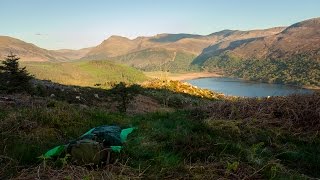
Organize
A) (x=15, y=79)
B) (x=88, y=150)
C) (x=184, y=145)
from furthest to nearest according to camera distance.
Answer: (x=15, y=79), (x=184, y=145), (x=88, y=150)

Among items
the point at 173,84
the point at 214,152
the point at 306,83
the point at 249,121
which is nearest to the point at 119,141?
the point at 214,152

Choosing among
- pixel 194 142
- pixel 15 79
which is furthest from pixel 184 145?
pixel 15 79

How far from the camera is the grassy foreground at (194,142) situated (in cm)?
668

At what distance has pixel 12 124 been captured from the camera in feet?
31.4

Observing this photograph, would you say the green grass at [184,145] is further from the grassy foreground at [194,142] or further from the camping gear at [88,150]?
the camping gear at [88,150]

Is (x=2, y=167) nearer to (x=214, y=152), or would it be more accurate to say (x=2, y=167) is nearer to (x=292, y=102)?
(x=214, y=152)

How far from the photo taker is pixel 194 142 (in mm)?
8398

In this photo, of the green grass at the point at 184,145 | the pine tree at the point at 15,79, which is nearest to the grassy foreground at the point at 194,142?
the green grass at the point at 184,145

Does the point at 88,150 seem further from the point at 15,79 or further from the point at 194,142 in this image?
the point at 15,79

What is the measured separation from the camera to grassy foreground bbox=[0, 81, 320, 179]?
6.68m

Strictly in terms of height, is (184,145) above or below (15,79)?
above

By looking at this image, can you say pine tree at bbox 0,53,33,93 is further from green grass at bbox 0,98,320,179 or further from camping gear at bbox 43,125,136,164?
camping gear at bbox 43,125,136,164

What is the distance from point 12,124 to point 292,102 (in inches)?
347

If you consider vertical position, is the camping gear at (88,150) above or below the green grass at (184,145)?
above
